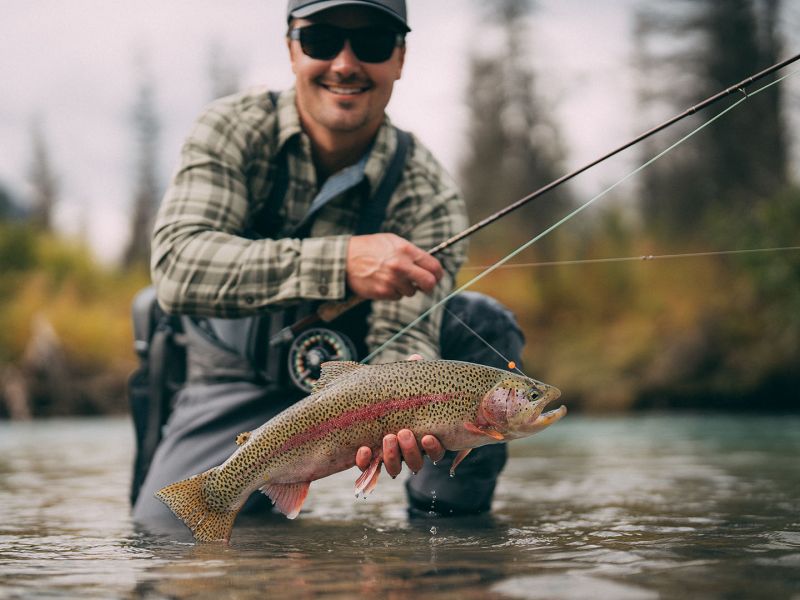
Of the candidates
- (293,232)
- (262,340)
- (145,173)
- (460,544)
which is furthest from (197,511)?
(145,173)

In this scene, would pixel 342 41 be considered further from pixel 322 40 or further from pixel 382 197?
pixel 382 197

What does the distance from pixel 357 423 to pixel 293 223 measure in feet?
3.53

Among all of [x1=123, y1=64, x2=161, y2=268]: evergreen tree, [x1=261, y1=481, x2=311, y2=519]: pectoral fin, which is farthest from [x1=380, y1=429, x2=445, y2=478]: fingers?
[x1=123, y1=64, x2=161, y2=268]: evergreen tree

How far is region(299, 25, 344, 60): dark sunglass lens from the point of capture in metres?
3.28

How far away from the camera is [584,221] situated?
17.1 m

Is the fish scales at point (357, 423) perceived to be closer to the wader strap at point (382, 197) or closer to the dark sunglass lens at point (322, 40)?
the wader strap at point (382, 197)

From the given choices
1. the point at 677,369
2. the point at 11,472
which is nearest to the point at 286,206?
the point at 11,472

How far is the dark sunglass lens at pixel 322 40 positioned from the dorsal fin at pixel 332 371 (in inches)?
43.8

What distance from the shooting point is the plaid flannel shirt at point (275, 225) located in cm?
295

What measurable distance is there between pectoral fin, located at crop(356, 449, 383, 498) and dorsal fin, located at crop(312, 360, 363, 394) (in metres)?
0.22

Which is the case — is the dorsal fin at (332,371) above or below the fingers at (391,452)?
above

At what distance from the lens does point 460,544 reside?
104 inches

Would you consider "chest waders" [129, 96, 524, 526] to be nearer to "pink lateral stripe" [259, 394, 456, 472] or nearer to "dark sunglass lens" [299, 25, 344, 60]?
"dark sunglass lens" [299, 25, 344, 60]

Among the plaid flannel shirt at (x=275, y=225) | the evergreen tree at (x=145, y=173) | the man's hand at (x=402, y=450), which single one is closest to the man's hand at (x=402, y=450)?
the man's hand at (x=402, y=450)
